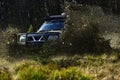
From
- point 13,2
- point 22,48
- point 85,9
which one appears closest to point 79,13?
point 85,9

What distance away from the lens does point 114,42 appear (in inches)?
604

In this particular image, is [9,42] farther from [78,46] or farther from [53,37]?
[78,46]

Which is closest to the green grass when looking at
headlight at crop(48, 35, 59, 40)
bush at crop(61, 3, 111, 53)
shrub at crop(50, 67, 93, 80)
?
shrub at crop(50, 67, 93, 80)

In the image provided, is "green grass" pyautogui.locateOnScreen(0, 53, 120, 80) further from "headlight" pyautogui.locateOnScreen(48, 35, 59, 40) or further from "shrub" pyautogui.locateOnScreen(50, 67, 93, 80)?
"headlight" pyautogui.locateOnScreen(48, 35, 59, 40)

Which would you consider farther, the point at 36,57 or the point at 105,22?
the point at 105,22

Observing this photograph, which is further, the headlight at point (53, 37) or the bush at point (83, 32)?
the headlight at point (53, 37)

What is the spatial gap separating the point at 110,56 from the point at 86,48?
2009 millimetres

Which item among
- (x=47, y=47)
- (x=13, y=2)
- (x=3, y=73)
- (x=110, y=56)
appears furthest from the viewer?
(x=13, y=2)

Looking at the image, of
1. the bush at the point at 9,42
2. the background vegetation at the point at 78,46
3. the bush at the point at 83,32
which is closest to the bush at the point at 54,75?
the background vegetation at the point at 78,46

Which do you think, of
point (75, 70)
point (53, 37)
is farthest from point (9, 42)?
point (75, 70)

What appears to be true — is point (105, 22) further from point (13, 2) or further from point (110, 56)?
point (13, 2)

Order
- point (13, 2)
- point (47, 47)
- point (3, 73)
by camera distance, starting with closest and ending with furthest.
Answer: point (3, 73) → point (47, 47) → point (13, 2)

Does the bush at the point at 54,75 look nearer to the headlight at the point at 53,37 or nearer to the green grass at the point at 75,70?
the green grass at the point at 75,70

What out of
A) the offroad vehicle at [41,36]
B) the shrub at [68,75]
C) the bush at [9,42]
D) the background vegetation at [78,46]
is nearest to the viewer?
the shrub at [68,75]
